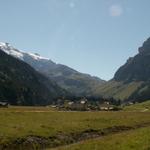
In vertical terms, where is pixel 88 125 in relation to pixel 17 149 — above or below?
above

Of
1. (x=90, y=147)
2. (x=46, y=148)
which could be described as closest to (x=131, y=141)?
(x=90, y=147)

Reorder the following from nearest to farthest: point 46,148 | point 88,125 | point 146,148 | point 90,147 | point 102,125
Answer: point 146,148 → point 90,147 → point 46,148 → point 88,125 → point 102,125

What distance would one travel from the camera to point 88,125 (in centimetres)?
7069

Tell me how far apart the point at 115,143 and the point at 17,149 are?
439 inches

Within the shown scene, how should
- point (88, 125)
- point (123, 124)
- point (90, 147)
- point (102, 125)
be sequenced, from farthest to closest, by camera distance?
1. point (123, 124)
2. point (102, 125)
3. point (88, 125)
4. point (90, 147)

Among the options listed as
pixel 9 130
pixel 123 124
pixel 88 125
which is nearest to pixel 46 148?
pixel 9 130

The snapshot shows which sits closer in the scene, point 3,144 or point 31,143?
point 3,144

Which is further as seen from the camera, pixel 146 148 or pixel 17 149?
pixel 17 149

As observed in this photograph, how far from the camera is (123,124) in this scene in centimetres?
8212

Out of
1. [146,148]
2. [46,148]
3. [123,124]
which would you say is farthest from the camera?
[123,124]

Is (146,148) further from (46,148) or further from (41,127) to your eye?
(41,127)

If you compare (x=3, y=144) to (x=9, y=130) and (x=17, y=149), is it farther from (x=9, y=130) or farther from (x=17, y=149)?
(x=9, y=130)

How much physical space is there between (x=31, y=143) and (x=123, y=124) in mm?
36347

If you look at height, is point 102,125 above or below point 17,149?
above
